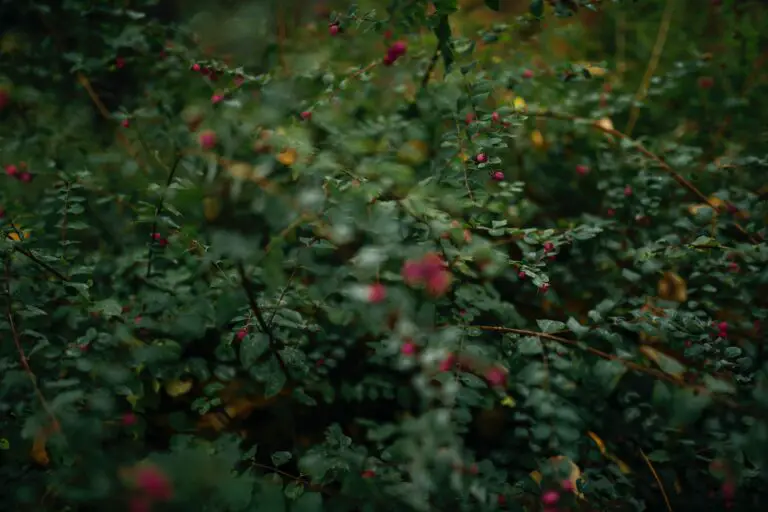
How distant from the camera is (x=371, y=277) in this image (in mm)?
1046

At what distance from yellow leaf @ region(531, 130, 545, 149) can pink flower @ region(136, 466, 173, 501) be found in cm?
184

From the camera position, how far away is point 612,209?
178 centimetres

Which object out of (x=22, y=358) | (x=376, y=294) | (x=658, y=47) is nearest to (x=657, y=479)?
(x=376, y=294)

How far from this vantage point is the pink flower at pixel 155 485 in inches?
24.6

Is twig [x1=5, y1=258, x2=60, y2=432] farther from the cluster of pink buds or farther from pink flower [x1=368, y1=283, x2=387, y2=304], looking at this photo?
the cluster of pink buds

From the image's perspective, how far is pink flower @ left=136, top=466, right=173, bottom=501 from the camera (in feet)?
2.05

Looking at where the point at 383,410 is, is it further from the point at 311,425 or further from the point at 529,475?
the point at 529,475

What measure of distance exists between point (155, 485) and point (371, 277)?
532 mm

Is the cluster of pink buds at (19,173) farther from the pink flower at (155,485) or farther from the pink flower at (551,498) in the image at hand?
the pink flower at (551,498)

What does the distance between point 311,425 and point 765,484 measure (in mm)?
1096

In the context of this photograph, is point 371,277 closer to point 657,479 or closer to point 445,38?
point 445,38

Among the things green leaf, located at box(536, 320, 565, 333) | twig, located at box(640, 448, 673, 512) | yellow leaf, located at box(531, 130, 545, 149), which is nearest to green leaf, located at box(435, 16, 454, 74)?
green leaf, located at box(536, 320, 565, 333)

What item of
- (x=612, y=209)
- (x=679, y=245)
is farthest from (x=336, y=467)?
(x=612, y=209)

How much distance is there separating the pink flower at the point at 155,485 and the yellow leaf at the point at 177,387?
2.74ft
